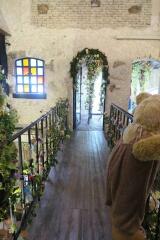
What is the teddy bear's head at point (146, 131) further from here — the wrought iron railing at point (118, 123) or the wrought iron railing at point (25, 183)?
the wrought iron railing at point (118, 123)

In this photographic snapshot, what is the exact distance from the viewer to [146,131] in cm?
121

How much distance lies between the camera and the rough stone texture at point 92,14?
214 inches

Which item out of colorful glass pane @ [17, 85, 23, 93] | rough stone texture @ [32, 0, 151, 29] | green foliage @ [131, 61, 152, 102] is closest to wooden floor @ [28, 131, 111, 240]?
colorful glass pane @ [17, 85, 23, 93]

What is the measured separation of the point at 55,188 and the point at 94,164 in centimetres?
97

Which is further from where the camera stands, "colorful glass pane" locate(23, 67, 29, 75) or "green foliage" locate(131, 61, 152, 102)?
"green foliage" locate(131, 61, 152, 102)

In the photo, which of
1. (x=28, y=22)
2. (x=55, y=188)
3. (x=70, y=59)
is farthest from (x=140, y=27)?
(x=55, y=188)

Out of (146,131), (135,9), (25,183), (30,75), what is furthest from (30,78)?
(146,131)

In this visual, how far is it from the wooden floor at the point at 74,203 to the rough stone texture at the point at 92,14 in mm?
3590

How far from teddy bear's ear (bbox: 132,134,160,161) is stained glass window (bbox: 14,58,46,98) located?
201 inches

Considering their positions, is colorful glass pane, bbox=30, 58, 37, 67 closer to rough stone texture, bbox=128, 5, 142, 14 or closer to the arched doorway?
the arched doorway

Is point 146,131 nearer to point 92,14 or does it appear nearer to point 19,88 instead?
point 92,14

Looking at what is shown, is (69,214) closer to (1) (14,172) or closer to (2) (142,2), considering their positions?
(1) (14,172)

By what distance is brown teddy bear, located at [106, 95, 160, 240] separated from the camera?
114cm

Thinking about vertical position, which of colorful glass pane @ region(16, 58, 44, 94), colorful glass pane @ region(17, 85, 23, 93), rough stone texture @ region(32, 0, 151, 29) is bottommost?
colorful glass pane @ region(17, 85, 23, 93)
